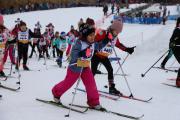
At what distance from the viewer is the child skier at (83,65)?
6.74 meters

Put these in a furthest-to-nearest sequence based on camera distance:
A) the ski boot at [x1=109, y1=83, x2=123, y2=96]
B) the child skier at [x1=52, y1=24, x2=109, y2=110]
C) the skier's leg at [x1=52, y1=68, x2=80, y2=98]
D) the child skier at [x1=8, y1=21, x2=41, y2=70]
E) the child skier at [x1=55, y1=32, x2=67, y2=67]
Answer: the child skier at [x1=55, y1=32, x2=67, y2=67] → the child skier at [x1=8, y1=21, x2=41, y2=70] → the ski boot at [x1=109, y1=83, x2=123, y2=96] → the skier's leg at [x1=52, y1=68, x2=80, y2=98] → the child skier at [x1=52, y1=24, x2=109, y2=110]

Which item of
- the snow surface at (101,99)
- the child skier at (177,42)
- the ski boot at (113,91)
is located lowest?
the snow surface at (101,99)

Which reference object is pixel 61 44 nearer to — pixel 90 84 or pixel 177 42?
pixel 177 42

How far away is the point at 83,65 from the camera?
6.77 meters

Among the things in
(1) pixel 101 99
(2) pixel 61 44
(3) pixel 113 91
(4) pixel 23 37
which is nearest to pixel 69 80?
(1) pixel 101 99

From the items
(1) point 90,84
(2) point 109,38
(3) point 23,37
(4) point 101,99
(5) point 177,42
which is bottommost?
(4) point 101,99

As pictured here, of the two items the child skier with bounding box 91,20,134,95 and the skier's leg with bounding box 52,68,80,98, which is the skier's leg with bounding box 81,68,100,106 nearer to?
the skier's leg with bounding box 52,68,80,98

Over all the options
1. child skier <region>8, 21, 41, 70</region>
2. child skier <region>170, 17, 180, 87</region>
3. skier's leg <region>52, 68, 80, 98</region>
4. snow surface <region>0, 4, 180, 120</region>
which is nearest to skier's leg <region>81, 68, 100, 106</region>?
skier's leg <region>52, 68, 80, 98</region>

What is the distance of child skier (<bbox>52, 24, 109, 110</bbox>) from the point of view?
6738mm

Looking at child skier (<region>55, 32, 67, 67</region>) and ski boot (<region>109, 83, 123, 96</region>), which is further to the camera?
child skier (<region>55, 32, 67, 67</region>)

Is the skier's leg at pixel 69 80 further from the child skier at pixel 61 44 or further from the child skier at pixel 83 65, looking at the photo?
the child skier at pixel 61 44

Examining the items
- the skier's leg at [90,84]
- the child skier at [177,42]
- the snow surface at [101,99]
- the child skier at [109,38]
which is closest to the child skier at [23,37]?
the snow surface at [101,99]

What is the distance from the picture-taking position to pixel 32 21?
1302 inches

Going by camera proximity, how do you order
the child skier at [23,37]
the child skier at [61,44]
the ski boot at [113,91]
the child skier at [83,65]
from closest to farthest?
the child skier at [83,65] → the ski boot at [113,91] → the child skier at [23,37] → the child skier at [61,44]
